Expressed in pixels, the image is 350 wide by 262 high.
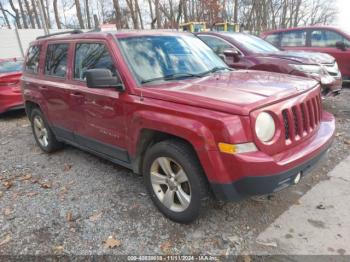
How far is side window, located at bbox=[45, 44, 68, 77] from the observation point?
4.35 meters

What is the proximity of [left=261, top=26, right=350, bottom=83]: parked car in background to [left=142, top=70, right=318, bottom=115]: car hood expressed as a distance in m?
6.33

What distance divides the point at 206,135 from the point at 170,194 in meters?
0.90

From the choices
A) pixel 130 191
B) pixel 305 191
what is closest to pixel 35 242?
pixel 130 191

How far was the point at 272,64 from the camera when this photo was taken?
6.53 m

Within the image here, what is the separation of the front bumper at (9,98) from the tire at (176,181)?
5.92m

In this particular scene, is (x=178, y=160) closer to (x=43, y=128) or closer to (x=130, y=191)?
(x=130, y=191)

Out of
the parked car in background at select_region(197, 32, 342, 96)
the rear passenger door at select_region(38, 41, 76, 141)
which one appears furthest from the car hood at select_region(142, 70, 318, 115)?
the parked car in background at select_region(197, 32, 342, 96)

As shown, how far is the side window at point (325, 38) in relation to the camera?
8.94 metres

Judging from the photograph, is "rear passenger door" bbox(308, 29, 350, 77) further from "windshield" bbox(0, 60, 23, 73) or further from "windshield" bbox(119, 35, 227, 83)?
"windshield" bbox(0, 60, 23, 73)

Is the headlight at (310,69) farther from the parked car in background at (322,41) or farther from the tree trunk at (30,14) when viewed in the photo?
the tree trunk at (30,14)

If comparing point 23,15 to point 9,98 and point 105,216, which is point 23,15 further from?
point 105,216

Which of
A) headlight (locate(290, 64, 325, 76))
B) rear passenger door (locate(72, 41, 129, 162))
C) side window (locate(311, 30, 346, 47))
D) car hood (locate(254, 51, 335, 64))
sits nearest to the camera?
rear passenger door (locate(72, 41, 129, 162))

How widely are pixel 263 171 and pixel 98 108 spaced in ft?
6.66

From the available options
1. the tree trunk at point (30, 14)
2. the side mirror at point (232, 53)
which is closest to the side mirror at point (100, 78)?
the side mirror at point (232, 53)
